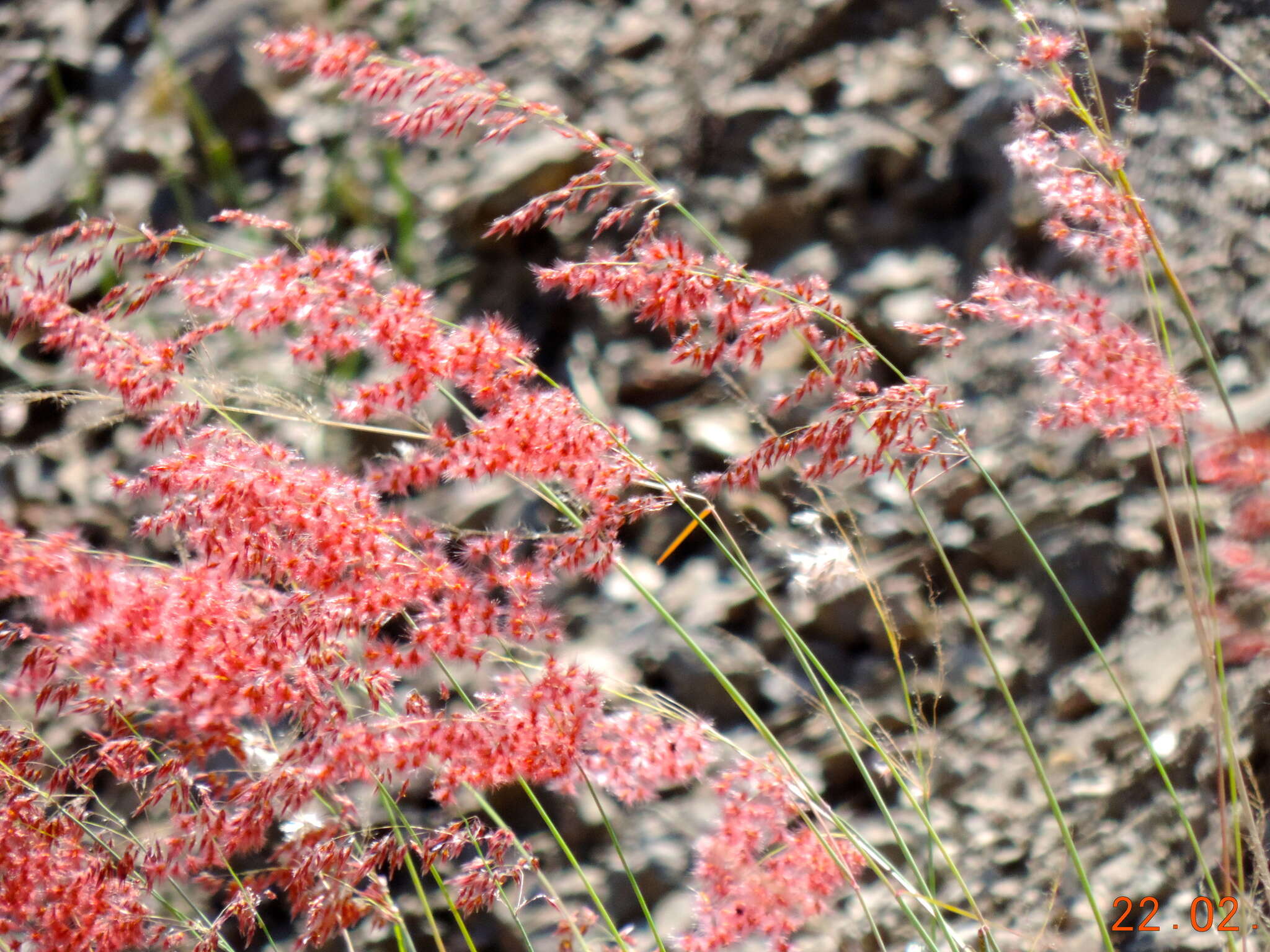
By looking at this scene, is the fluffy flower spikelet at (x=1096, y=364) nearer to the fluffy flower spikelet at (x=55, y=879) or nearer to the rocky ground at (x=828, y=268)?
the rocky ground at (x=828, y=268)

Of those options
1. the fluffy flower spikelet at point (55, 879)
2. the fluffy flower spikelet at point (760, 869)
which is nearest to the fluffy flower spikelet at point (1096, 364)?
the fluffy flower spikelet at point (760, 869)

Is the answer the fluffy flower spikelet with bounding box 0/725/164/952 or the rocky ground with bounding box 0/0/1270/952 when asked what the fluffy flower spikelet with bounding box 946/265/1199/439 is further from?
the fluffy flower spikelet with bounding box 0/725/164/952

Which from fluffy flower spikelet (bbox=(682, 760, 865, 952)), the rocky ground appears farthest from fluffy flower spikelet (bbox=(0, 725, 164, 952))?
the rocky ground

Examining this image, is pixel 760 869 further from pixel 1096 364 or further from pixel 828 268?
pixel 828 268

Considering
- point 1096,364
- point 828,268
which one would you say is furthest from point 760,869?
point 828,268

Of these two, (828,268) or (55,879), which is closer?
(55,879)

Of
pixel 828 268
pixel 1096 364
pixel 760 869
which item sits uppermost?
pixel 1096 364

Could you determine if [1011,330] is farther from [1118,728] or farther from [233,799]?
[233,799]
